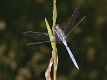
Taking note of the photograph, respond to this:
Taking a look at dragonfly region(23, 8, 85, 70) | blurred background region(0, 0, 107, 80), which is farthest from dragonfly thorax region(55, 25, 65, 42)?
blurred background region(0, 0, 107, 80)

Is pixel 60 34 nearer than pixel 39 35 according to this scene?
Yes

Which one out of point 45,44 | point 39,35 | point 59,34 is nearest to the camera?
point 59,34

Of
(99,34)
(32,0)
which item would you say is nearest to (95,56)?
(99,34)

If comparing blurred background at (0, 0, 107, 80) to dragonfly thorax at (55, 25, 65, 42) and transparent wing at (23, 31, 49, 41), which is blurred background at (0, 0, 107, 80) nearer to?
transparent wing at (23, 31, 49, 41)

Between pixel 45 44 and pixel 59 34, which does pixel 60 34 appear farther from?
pixel 45 44

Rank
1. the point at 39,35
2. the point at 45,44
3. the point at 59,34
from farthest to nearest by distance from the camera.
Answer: the point at 45,44, the point at 39,35, the point at 59,34

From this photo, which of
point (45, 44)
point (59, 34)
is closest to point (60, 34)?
point (59, 34)

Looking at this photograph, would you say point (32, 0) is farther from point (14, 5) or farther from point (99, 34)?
point (99, 34)

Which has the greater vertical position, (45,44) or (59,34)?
(45,44)
